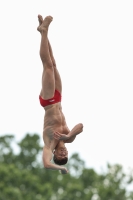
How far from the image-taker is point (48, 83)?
22.7 m

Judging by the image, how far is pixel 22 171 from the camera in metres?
57.0

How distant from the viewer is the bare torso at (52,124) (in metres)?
22.4

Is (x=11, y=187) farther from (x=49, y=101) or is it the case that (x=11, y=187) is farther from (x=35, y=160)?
(x=49, y=101)

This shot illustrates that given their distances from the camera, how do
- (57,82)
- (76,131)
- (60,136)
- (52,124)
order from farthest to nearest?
(57,82), (52,124), (60,136), (76,131)

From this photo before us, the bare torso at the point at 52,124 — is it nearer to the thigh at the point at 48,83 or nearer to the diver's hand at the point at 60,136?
the diver's hand at the point at 60,136

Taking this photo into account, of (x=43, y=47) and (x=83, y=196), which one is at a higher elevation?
(x=43, y=47)

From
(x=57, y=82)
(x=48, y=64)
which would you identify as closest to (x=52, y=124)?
(x=57, y=82)

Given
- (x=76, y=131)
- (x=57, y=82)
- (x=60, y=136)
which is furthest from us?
(x=57, y=82)

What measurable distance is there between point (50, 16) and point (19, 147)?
127 feet

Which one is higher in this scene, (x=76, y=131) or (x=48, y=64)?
(x=48, y=64)

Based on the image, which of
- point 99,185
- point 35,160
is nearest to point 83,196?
point 99,185

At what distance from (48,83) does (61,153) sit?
6.60ft

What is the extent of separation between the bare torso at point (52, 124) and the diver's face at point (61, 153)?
150 millimetres

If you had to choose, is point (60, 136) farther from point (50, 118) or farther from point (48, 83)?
point (48, 83)
